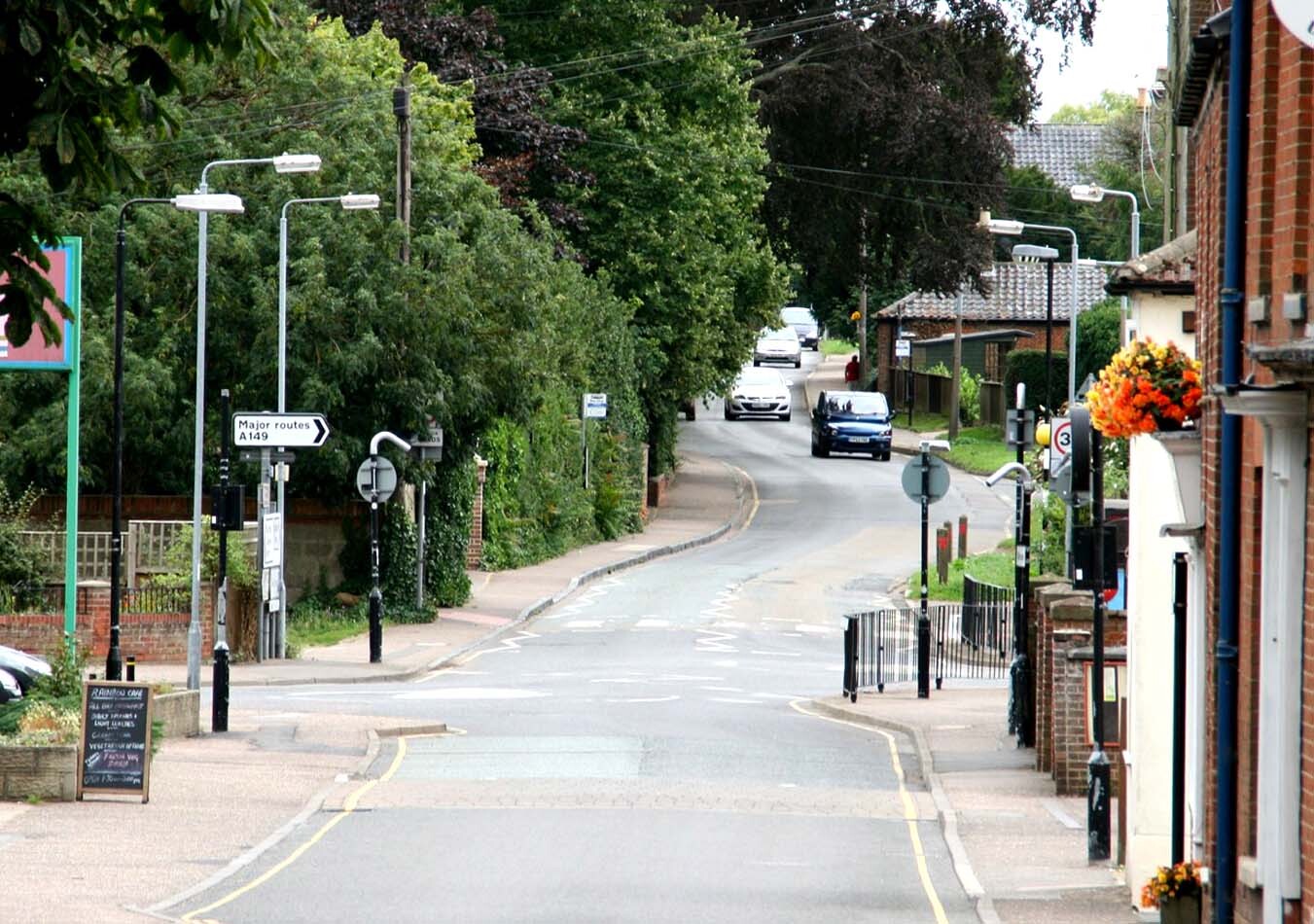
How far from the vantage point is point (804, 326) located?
109125 millimetres

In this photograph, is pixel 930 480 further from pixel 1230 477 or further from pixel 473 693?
pixel 1230 477

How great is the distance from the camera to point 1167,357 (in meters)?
11.9

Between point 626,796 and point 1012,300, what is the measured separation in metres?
65.5

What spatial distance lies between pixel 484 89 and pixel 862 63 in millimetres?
13284

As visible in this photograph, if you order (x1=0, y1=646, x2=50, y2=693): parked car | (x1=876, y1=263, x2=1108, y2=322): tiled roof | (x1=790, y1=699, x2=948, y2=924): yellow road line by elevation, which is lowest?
(x1=790, y1=699, x2=948, y2=924): yellow road line

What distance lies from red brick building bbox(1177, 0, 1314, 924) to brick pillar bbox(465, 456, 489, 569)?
32.6 meters

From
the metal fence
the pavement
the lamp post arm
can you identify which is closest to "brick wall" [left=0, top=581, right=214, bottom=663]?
the pavement

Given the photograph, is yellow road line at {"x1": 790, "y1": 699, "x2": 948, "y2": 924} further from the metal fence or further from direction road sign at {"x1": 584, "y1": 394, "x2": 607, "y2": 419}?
direction road sign at {"x1": 584, "y1": 394, "x2": 607, "y2": 419}

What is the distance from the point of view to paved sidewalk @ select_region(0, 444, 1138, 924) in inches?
535

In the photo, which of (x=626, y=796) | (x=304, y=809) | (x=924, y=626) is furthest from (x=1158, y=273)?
(x=924, y=626)

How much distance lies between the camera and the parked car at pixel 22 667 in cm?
2150

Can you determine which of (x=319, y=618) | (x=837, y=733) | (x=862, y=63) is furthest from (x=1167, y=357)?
(x=862, y=63)

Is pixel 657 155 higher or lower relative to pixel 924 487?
higher

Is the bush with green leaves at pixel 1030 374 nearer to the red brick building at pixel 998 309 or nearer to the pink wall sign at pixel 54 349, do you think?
the red brick building at pixel 998 309
